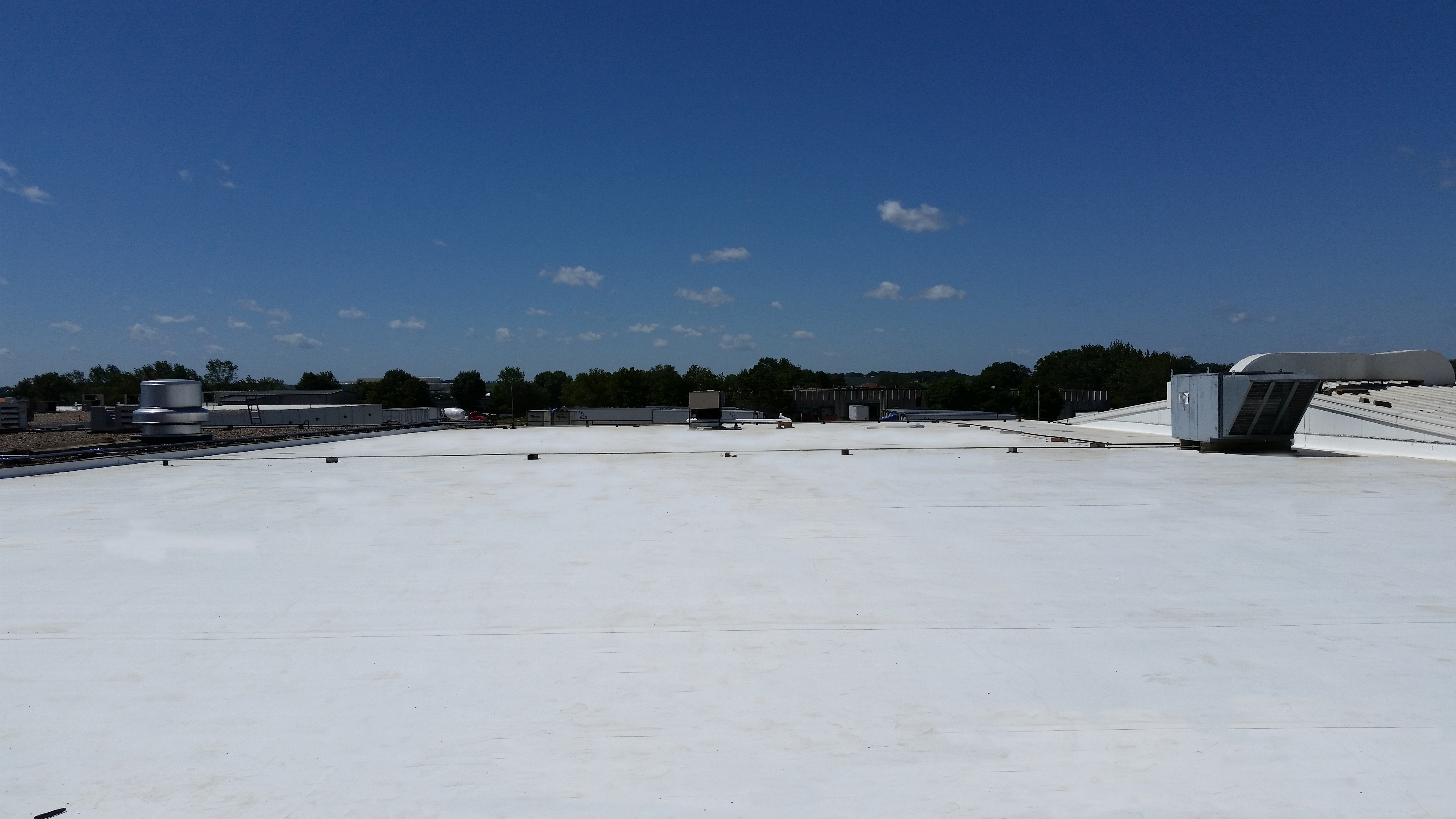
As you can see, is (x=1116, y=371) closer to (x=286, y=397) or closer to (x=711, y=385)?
(x=711, y=385)

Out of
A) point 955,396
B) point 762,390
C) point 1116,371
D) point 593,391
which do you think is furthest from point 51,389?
point 1116,371

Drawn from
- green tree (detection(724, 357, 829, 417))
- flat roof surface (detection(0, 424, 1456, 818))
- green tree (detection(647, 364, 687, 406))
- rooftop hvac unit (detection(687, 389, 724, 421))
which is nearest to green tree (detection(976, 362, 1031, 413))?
green tree (detection(724, 357, 829, 417))

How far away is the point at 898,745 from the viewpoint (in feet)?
14.3

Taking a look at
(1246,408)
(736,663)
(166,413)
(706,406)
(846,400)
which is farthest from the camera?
(846,400)

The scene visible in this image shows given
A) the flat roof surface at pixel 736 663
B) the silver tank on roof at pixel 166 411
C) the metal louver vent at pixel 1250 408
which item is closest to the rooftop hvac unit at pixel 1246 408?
the metal louver vent at pixel 1250 408

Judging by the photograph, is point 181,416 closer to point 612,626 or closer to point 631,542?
point 631,542

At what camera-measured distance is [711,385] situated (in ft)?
488

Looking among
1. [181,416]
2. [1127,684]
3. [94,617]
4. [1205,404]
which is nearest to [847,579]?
[1127,684]

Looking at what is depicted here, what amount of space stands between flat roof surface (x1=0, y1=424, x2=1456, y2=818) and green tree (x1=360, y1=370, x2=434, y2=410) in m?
149

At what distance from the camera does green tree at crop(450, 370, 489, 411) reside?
166 metres

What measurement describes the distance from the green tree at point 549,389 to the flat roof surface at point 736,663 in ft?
537

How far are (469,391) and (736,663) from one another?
17286 centimetres

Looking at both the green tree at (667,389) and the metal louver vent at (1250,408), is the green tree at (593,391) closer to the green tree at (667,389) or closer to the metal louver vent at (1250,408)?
the green tree at (667,389)

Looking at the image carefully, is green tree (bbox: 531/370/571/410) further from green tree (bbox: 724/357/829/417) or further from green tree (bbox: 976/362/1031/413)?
green tree (bbox: 976/362/1031/413)
